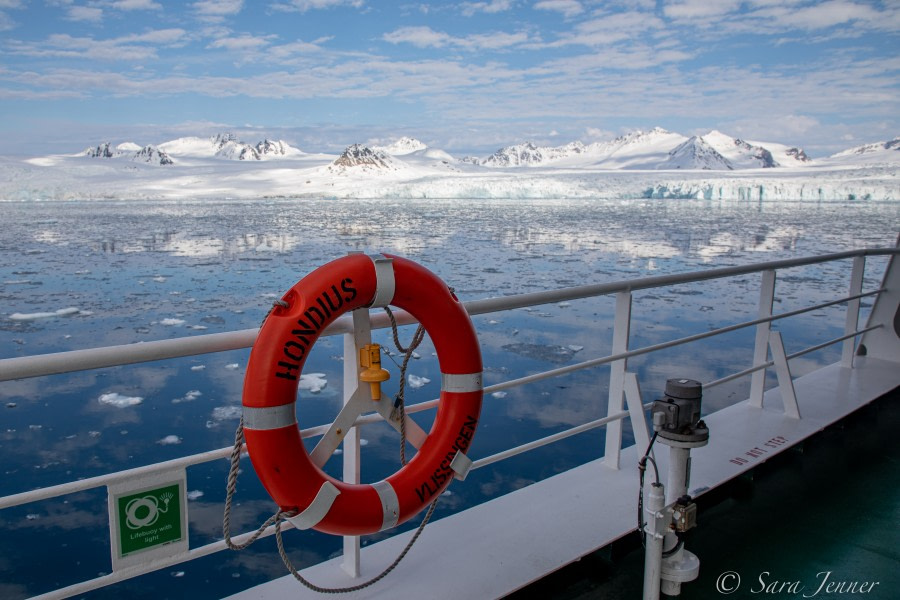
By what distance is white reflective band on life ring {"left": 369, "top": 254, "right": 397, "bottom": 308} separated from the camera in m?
1.01

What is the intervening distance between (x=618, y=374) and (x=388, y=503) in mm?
796

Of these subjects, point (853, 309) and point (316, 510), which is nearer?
point (316, 510)

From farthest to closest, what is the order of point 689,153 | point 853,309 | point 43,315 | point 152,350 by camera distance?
1. point 689,153
2. point 43,315
3. point 853,309
4. point 152,350

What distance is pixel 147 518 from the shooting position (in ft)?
3.13

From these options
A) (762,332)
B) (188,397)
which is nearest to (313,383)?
(188,397)

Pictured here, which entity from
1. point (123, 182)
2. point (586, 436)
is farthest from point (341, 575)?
point (123, 182)

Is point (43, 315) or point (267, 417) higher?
point (267, 417)

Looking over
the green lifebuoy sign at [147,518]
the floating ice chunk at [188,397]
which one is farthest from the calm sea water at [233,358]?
the green lifebuoy sign at [147,518]

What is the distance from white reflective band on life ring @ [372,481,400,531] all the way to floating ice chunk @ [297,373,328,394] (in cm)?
318

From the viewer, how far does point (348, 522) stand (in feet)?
3.33

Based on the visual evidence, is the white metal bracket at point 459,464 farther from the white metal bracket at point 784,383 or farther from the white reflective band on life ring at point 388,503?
the white metal bracket at point 784,383

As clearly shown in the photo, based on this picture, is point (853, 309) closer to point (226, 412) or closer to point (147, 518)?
point (147, 518)

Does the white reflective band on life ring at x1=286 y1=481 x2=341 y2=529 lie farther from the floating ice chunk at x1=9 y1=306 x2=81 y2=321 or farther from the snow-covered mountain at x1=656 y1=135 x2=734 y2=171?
the snow-covered mountain at x1=656 y1=135 x2=734 y2=171

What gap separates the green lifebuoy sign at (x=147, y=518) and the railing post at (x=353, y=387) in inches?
10.6
